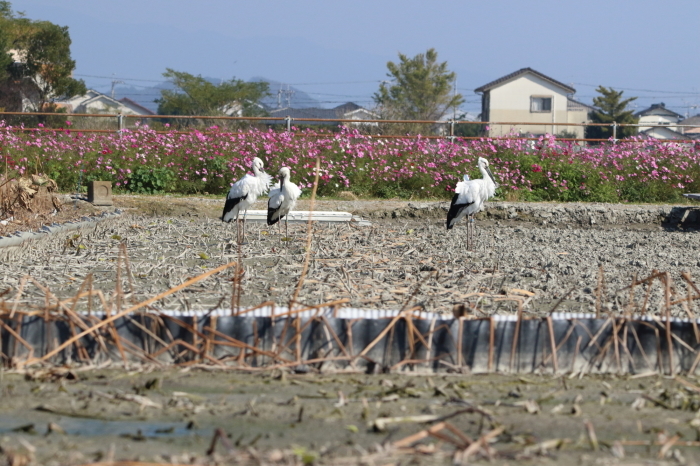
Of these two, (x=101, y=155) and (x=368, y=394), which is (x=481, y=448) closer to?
(x=368, y=394)

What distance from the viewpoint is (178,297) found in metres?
5.29

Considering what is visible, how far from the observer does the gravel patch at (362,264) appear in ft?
18.3

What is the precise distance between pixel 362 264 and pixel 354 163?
901 centimetres

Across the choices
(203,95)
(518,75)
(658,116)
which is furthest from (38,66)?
(658,116)

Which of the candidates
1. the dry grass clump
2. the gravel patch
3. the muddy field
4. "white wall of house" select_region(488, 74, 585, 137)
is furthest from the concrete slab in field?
"white wall of house" select_region(488, 74, 585, 137)

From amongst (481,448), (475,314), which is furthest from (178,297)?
(481,448)

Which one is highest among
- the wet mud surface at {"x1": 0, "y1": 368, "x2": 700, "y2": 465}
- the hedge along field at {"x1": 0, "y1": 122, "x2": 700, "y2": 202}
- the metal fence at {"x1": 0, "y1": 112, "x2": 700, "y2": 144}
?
the metal fence at {"x1": 0, "y1": 112, "x2": 700, "y2": 144}

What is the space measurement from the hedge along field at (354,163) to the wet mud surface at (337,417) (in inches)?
475

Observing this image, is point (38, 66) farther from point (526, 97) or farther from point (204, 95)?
point (526, 97)

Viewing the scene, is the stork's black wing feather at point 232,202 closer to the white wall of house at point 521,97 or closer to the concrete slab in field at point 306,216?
the concrete slab in field at point 306,216

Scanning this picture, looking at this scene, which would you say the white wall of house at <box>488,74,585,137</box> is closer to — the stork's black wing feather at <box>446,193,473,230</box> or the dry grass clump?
the stork's black wing feather at <box>446,193,473,230</box>

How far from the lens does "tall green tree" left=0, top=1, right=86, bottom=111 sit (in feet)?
141

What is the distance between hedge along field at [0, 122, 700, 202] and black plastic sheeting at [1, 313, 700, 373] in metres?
11.7

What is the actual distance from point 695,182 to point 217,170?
9.30 meters
